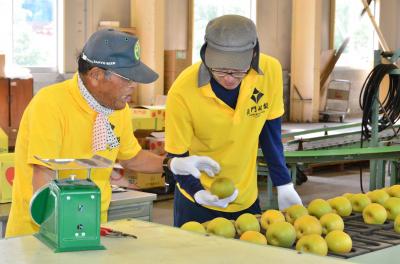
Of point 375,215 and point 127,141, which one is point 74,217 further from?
point 375,215

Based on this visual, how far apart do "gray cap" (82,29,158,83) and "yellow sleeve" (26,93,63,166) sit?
0.21 metres

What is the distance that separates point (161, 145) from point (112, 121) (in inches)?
185

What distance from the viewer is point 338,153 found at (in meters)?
5.21

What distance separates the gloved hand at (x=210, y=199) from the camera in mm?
2934

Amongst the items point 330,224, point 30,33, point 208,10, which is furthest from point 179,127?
point 208,10

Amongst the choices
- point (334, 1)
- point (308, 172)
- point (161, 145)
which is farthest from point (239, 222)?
point (334, 1)

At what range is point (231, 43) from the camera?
9.04 ft

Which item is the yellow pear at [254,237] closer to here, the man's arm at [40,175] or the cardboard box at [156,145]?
the man's arm at [40,175]

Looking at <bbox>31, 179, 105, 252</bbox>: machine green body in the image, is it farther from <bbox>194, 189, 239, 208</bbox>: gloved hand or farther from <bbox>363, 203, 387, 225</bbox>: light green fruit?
<bbox>363, 203, 387, 225</bbox>: light green fruit

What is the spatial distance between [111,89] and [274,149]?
3.04 feet

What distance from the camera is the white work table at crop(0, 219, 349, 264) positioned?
1.81 meters

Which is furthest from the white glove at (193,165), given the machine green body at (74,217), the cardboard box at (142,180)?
the cardboard box at (142,180)

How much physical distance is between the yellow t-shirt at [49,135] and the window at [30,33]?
739 cm

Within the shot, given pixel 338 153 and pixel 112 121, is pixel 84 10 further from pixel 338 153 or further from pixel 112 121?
pixel 112 121
